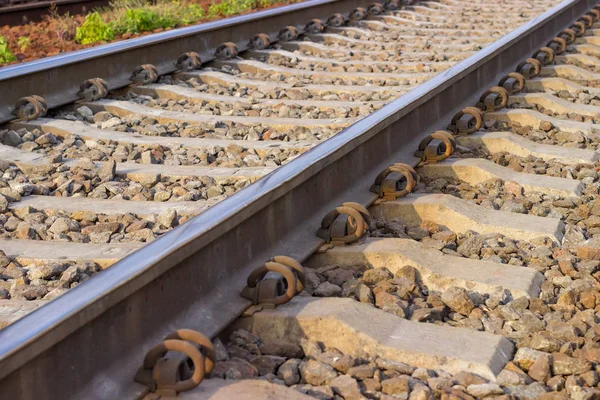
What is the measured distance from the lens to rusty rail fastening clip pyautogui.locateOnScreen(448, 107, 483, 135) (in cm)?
543

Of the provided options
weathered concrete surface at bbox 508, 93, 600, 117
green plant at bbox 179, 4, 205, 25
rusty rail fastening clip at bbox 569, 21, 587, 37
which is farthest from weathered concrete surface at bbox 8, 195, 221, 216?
green plant at bbox 179, 4, 205, 25

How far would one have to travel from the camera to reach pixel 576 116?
619 cm

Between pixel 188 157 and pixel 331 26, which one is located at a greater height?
pixel 188 157

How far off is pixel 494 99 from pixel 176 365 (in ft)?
12.9

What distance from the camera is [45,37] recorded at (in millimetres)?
10086

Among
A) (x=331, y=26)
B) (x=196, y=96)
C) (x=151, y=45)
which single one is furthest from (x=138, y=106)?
(x=331, y=26)

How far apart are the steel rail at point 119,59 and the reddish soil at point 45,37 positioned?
1725 mm

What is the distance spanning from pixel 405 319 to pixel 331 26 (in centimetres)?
725

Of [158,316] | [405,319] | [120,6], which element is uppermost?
[158,316]

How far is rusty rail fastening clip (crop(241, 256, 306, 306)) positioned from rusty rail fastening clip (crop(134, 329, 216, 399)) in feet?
1.50

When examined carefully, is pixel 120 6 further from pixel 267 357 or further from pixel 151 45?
pixel 267 357

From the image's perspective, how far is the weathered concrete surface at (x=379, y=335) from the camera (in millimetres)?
2834

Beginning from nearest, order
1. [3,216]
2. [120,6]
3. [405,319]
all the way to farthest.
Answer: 1. [405,319]
2. [3,216]
3. [120,6]

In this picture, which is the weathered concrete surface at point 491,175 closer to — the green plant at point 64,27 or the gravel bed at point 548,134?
the gravel bed at point 548,134
